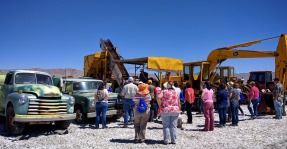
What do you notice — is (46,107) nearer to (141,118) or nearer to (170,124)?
(141,118)

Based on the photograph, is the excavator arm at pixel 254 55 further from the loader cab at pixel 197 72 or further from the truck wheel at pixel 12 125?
the truck wheel at pixel 12 125

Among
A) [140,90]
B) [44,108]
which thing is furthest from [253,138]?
[44,108]

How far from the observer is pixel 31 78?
988 cm

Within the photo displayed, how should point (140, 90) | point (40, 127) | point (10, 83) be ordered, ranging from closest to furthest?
point (140, 90) < point (10, 83) < point (40, 127)

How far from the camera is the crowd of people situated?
24.8 ft

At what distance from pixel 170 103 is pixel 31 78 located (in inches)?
214

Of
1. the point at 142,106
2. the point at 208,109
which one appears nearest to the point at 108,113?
the point at 142,106

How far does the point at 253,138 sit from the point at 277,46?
28.6 ft

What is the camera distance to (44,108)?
855 centimetres

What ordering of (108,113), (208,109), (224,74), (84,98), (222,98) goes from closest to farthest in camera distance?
(208,109) → (222,98) → (84,98) → (108,113) → (224,74)

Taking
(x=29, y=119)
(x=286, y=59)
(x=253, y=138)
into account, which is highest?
(x=286, y=59)

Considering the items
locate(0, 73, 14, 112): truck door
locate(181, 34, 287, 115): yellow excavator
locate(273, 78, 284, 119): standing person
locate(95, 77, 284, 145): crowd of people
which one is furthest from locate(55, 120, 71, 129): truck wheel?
locate(273, 78, 284, 119): standing person

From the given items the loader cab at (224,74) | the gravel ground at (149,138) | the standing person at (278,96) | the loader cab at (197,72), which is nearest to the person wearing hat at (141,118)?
the gravel ground at (149,138)

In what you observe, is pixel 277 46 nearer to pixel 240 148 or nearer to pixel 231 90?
pixel 231 90
